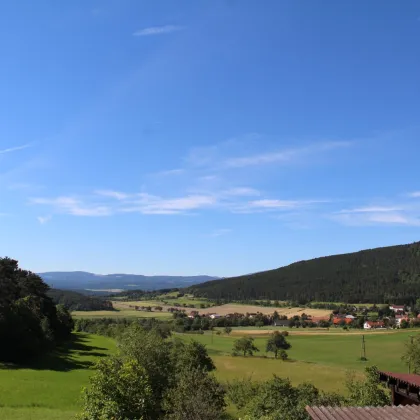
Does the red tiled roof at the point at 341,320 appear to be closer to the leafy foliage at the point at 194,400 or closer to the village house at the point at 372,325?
the village house at the point at 372,325

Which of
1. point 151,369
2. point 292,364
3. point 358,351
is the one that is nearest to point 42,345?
point 151,369

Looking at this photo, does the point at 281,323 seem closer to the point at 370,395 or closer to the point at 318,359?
the point at 318,359

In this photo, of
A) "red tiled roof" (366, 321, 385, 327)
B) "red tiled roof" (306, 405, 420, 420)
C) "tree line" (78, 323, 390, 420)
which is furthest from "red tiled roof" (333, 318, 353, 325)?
"red tiled roof" (306, 405, 420, 420)

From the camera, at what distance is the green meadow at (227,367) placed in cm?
4275

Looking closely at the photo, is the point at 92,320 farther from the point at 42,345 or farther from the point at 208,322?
the point at 42,345

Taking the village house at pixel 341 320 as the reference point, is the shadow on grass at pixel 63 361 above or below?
above

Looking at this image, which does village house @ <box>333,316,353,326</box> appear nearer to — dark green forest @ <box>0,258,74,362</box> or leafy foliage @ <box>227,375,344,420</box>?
dark green forest @ <box>0,258,74,362</box>

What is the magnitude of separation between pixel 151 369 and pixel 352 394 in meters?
19.3

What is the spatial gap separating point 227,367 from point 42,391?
51334 millimetres

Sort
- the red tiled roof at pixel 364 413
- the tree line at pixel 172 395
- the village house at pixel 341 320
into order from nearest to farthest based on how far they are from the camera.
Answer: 1. the red tiled roof at pixel 364 413
2. the tree line at pixel 172 395
3. the village house at pixel 341 320

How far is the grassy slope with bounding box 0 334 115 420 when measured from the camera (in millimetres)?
38781

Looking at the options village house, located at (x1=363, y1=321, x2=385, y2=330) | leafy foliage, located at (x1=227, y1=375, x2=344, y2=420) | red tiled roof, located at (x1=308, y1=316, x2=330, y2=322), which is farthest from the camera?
red tiled roof, located at (x1=308, y1=316, x2=330, y2=322)

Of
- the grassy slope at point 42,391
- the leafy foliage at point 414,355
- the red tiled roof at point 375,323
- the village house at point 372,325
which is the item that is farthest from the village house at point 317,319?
the grassy slope at point 42,391

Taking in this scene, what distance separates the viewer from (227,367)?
91.8 m
